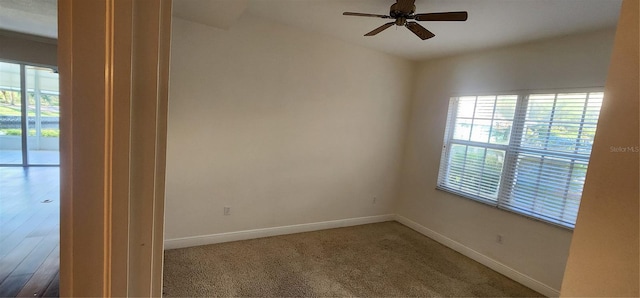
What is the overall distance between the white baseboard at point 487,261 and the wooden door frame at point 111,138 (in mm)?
3435

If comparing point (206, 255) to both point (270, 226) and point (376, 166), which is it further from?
point (376, 166)

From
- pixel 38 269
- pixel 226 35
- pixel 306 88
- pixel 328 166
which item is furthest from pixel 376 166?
pixel 38 269

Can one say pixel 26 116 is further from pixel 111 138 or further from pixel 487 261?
pixel 487 261

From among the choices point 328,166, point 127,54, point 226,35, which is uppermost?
point 226,35

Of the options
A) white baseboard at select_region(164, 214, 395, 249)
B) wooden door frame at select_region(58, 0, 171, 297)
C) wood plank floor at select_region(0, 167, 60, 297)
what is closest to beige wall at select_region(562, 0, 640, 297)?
wooden door frame at select_region(58, 0, 171, 297)

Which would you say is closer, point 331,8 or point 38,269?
point 38,269

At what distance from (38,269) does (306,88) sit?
286cm

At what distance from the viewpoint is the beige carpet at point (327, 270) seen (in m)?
2.41

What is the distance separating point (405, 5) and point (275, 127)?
188cm

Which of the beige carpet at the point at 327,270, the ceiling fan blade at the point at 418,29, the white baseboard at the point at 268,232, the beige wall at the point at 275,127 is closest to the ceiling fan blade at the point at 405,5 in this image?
the ceiling fan blade at the point at 418,29

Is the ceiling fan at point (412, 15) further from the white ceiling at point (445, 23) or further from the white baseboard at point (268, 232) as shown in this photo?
the white baseboard at point (268, 232)

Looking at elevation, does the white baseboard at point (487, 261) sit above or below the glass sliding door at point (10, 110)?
below

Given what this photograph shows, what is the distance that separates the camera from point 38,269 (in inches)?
29.0

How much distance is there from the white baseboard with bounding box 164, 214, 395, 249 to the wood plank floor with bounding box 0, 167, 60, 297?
6.92ft
